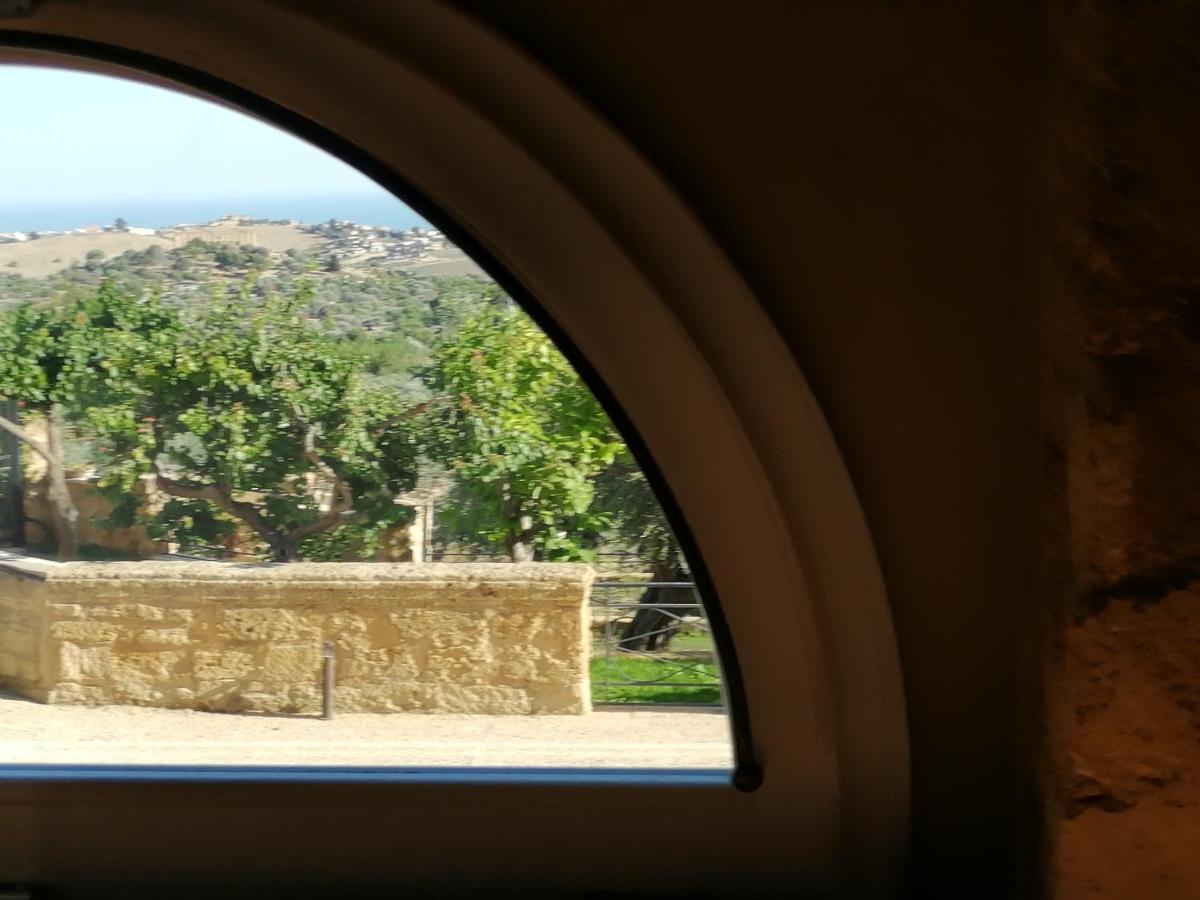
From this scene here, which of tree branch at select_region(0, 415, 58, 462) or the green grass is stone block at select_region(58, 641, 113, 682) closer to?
tree branch at select_region(0, 415, 58, 462)

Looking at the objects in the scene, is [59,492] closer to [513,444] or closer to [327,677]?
[327,677]

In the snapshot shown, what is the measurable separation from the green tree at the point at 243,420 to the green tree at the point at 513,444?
0.05m

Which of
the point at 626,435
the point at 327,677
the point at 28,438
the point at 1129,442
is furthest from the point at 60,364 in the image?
the point at 1129,442

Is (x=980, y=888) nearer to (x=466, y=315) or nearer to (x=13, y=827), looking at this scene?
(x=466, y=315)

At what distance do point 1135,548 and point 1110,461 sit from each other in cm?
5

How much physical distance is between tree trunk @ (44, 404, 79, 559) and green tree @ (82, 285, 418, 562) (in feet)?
0.10

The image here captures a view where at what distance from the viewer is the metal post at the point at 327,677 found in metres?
1.11

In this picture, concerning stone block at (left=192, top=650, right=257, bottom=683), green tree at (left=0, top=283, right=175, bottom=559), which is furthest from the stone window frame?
green tree at (left=0, top=283, right=175, bottom=559)

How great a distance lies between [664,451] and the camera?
909 mm

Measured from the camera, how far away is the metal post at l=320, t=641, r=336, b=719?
1.11 meters

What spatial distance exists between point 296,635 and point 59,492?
26 centimetres

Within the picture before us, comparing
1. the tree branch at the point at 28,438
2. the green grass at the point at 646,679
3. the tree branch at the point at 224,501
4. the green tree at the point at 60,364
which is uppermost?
the green tree at the point at 60,364

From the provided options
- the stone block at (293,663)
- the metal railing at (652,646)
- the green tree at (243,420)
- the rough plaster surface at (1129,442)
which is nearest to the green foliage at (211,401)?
the green tree at (243,420)

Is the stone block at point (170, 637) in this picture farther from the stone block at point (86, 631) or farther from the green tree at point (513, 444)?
the green tree at point (513, 444)
